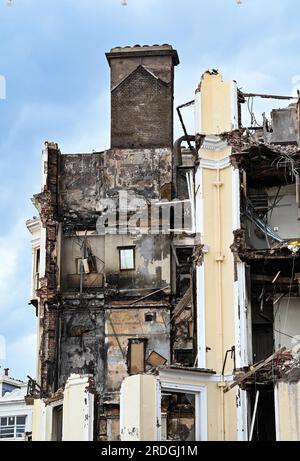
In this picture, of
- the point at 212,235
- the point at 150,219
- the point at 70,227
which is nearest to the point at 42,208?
the point at 70,227

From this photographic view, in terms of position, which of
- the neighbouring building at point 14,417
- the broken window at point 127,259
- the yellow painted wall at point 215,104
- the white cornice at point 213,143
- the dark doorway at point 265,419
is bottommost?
the dark doorway at point 265,419

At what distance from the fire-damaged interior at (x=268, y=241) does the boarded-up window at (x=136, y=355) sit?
7.79m

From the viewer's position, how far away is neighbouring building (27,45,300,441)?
3631cm

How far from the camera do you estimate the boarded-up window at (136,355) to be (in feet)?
151

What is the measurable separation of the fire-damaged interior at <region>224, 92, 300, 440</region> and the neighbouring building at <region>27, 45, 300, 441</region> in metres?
0.05

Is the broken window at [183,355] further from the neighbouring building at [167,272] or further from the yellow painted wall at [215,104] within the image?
the yellow painted wall at [215,104]

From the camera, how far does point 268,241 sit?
40.2 meters

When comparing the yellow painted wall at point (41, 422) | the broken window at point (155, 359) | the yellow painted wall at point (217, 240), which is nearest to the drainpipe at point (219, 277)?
the yellow painted wall at point (217, 240)

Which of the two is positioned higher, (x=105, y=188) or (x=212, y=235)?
(x=105, y=188)

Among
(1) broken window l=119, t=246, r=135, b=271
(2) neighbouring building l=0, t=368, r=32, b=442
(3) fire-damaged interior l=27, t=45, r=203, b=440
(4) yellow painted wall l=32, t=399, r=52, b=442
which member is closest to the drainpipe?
(3) fire-damaged interior l=27, t=45, r=203, b=440

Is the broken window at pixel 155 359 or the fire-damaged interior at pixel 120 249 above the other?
the fire-damaged interior at pixel 120 249

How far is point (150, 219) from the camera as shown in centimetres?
4791
